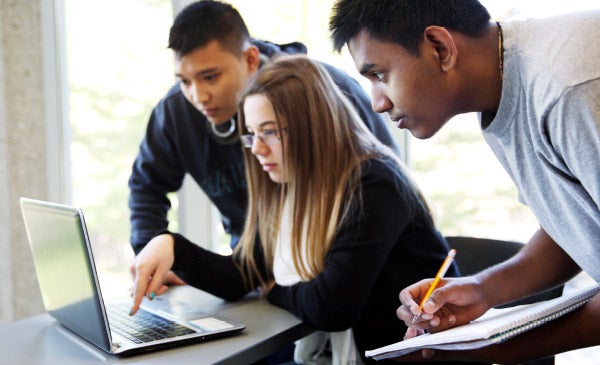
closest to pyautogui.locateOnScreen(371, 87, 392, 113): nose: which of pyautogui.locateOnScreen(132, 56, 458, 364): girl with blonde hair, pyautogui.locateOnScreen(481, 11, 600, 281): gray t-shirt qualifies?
pyautogui.locateOnScreen(481, 11, 600, 281): gray t-shirt

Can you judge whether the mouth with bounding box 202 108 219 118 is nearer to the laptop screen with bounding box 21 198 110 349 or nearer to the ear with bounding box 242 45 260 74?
the ear with bounding box 242 45 260 74

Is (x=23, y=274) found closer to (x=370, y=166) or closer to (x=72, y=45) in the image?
(x=72, y=45)

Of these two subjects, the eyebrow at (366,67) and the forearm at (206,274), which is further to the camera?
the forearm at (206,274)

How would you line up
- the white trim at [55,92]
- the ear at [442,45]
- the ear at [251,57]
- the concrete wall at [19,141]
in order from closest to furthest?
the ear at [442,45] → the ear at [251,57] → the concrete wall at [19,141] → the white trim at [55,92]

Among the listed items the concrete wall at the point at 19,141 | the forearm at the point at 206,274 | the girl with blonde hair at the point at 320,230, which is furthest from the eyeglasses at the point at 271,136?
the concrete wall at the point at 19,141

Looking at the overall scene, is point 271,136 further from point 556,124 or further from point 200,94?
point 556,124

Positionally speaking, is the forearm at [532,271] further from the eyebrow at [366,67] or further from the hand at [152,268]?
the hand at [152,268]

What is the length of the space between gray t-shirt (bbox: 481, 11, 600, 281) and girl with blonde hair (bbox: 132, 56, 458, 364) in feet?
1.42

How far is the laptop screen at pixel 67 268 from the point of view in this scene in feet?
4.01

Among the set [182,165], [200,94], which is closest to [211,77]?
[200,94]

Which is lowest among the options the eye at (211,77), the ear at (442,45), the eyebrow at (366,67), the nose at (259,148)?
the nose at (259,148)

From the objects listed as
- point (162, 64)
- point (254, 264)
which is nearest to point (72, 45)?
point (162, 64)

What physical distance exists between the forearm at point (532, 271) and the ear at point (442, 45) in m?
0.43

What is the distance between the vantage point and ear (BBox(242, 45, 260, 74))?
2141mm
